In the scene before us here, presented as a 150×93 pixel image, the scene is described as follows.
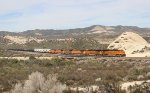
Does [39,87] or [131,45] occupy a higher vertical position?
[39,87]

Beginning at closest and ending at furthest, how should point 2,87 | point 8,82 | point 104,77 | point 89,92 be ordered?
point 89,92
point 2,87
point 8,82
point 104,77

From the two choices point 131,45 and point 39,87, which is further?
point 131,45

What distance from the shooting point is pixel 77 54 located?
89.6 metres

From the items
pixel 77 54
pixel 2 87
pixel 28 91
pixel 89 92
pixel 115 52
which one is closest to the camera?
pixel 28 91

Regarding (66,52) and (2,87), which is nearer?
(2,87)

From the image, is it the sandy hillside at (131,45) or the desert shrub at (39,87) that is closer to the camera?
the desert shrub at (39,87)

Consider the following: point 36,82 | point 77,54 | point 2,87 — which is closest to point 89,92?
point 36,82

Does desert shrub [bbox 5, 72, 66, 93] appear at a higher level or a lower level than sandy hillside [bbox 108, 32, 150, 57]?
higher

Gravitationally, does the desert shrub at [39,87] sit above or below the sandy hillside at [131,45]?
above

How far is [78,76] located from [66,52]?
55.2 m

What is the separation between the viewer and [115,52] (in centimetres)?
8319

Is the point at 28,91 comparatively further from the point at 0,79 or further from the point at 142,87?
the point at 0,79

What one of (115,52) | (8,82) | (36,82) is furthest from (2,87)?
(115,52)

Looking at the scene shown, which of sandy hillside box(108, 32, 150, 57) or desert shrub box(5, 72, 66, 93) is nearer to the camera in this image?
desert shrub box(5, 72, 66, 93)
